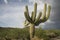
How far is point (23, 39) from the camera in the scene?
17.4 ft

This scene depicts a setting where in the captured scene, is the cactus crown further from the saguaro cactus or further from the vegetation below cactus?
the vegetation below cactus

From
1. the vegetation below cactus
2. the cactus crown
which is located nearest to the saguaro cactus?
the cactus crown

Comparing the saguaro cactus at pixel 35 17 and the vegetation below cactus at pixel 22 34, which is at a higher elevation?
the saguaro cactus at pixel 35 17

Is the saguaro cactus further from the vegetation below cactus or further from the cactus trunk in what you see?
Answer: the vegetation below cactus

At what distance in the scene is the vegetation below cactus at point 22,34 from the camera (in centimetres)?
531

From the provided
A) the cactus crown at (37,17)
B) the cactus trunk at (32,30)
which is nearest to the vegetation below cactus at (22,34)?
the cactus trunk at (32,30)

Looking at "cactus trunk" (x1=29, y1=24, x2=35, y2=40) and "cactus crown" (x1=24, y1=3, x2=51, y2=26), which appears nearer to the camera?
"cactus crown" (x1=24, y1=3, x2=51, y2=26)

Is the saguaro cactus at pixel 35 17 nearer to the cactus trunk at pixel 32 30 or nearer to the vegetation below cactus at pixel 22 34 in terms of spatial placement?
the cactus trunk at pixel 32 30

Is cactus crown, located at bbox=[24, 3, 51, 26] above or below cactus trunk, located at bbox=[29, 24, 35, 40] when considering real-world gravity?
above

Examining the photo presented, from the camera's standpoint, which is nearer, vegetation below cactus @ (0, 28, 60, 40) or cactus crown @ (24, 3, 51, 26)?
cactus crown @ (24, 3, 51, 26)

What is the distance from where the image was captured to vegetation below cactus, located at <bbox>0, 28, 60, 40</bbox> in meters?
5.31

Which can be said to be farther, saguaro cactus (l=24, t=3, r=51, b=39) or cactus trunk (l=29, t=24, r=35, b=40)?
cactus trunk (l=29, t=24, r=35, b=40)

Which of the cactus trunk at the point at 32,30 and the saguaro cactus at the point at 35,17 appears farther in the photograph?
the cactus trunk at the point at 32,30

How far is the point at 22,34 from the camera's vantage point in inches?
211
